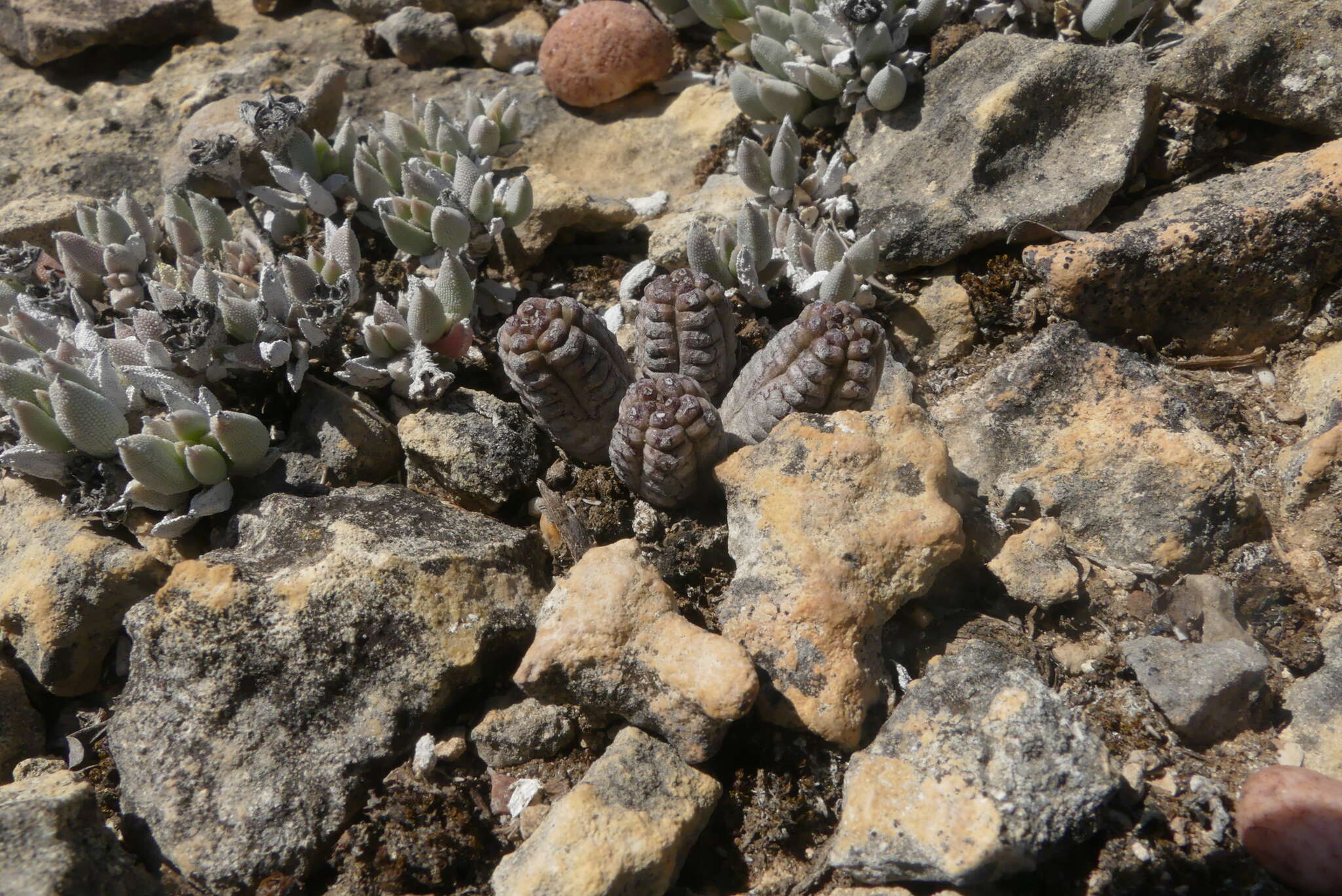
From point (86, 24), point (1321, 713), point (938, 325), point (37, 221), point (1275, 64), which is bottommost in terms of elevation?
point (1321, 713)

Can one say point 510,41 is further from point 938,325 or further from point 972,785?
point 972,785

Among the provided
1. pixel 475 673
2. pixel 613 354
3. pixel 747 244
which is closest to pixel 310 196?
pixel 613 354

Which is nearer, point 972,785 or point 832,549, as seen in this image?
point 972,785

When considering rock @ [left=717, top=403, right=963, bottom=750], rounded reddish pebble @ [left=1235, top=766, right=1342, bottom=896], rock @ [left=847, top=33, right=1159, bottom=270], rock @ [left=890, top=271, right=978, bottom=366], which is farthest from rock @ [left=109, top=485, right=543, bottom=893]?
rock @ [left=847, top=33, right=1159, bottom=270]

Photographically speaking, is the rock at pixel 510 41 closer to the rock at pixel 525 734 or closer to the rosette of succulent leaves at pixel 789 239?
the rosette of succulent leaves at pixel 789 239

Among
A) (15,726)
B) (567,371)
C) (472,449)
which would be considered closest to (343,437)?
(472,449)

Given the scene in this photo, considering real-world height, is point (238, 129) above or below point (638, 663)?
above

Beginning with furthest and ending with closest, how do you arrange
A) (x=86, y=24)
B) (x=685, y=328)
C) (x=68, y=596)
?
(x=86, y=24) → (x=685, y=328) → (x=68, y=596)

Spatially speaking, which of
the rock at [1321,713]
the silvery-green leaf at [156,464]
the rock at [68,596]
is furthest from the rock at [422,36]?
the rock at [1321,713]
